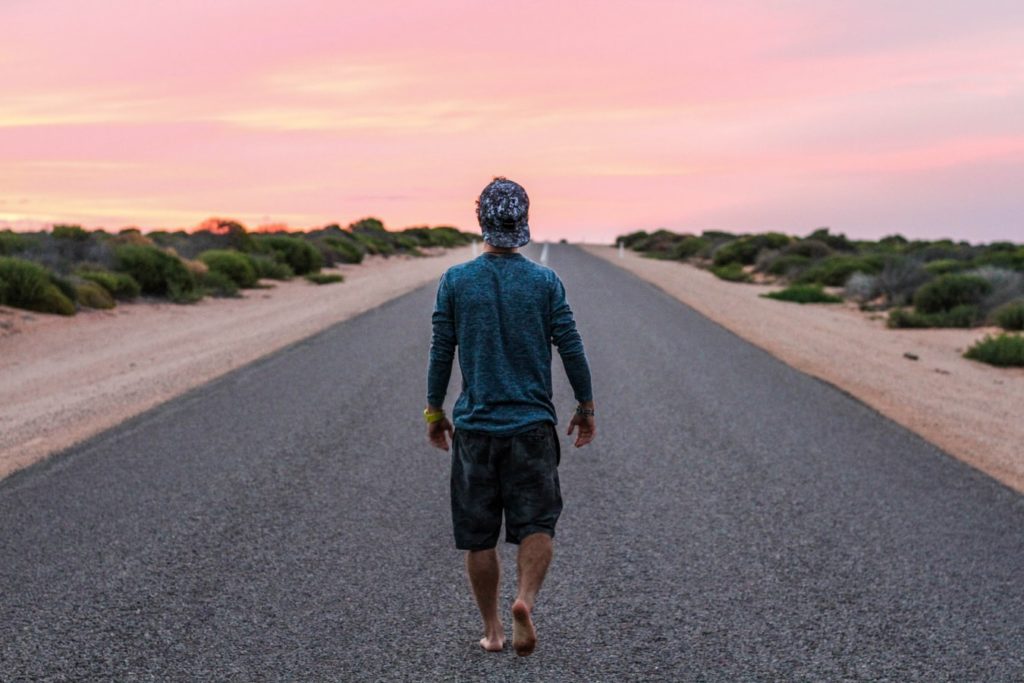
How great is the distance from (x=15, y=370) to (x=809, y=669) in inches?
529

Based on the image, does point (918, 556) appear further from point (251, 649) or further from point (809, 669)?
point (251, 649)

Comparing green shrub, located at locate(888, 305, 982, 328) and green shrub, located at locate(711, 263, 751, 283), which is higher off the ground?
green shrub, located at locate(888, 305, 982, 328)

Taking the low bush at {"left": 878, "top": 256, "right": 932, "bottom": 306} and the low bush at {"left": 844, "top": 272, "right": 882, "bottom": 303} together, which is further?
the low bush at {"left": 844, "top": 272, "right": 882, "bottom": 303}

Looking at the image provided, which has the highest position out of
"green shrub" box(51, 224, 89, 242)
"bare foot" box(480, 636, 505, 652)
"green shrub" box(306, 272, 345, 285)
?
"bare foot" box(480, 636, 505, 652)

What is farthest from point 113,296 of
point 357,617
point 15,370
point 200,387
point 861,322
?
point 357,617

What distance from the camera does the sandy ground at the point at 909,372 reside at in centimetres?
971

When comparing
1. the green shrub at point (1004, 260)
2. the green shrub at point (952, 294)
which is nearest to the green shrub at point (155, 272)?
the green shrub at point (952, 294)

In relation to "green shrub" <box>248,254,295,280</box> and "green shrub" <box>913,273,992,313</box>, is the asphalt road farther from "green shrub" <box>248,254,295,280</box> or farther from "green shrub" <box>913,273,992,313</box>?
"green shrub" <box>248,254,295,280</box>

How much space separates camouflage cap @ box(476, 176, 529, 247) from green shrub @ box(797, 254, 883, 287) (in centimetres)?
3141

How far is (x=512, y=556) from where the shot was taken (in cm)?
589

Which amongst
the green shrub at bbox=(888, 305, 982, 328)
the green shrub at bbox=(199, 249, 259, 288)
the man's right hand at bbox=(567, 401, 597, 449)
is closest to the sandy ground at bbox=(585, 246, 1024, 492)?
the green shrub at bbox=(888, 305, 982, 328)

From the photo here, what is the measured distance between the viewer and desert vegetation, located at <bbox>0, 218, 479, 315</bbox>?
20625 millimetres

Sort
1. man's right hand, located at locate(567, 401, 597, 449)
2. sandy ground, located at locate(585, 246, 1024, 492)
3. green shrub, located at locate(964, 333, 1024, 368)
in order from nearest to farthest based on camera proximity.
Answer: man's right hand, located at locate(567, 401, 597, 449), sandy ground, located at locate(585, 246, 1024, 492), green shrub, located at locate(964, 333, 1024, 368)

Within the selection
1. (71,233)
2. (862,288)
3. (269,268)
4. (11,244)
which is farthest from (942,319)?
(71,233)
